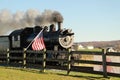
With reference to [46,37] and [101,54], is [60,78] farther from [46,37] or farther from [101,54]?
[46,37]

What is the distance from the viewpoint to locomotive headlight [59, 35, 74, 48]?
27.6 m

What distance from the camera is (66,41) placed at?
2789cm

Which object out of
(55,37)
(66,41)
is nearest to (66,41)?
(66,41)

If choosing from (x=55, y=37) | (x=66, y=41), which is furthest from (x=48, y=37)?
(x=66, y=41)

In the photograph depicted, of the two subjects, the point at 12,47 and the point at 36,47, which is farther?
the point at 12,47

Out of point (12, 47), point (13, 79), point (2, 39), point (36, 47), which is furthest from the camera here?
point (2, 39)

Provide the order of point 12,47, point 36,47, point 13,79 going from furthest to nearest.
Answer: point 12,47, point 36,47, point 13,79

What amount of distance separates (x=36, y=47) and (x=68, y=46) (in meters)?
4.71

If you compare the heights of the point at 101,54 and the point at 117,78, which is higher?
the point at 101,54

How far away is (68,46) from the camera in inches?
1111

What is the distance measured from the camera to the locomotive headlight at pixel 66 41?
27.6 m

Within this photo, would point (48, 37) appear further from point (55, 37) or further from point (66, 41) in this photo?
point (66, 41)

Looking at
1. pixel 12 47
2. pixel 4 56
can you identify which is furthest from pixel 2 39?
pixel 4 56

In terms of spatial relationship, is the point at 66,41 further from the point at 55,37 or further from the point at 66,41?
the point at 55,37
